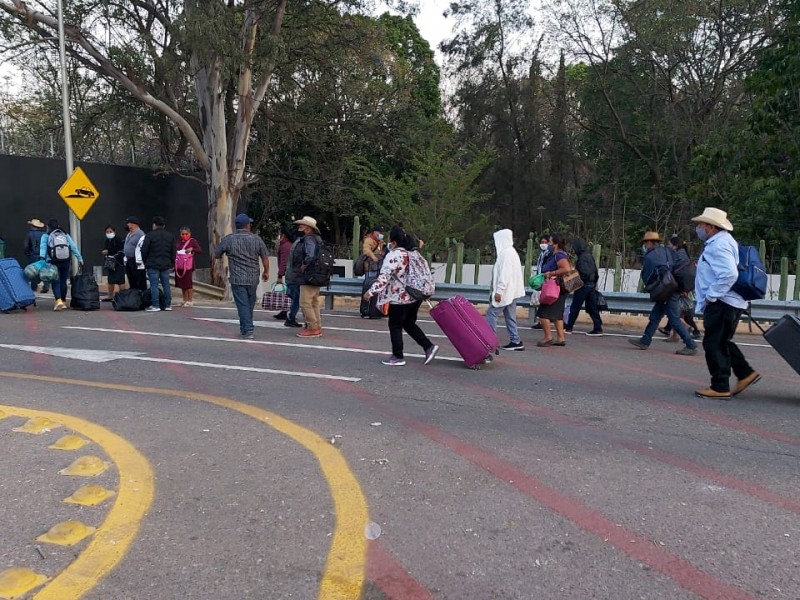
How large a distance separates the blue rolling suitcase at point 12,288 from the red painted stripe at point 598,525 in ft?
31.3

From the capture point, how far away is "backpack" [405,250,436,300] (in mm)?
7941

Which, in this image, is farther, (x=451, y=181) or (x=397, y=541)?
(x=451, y=181)

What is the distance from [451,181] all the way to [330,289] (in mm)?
9162

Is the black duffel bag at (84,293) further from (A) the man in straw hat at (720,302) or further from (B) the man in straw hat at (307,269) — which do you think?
(A) the man in straw hat at (720,302)

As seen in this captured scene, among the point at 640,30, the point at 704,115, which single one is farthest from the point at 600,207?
the point at 640,30

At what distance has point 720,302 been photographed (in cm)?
668

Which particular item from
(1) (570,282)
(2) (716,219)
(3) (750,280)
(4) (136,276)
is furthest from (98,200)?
(3) (750,280)

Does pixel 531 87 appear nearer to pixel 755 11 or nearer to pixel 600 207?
pixel 600 207

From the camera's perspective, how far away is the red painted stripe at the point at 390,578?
3.20 m

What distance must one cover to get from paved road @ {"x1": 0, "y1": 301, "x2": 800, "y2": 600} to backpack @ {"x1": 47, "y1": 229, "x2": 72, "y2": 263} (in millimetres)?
5351

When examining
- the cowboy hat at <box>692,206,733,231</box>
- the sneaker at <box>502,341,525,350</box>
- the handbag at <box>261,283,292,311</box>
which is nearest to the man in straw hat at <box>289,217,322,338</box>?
the sneaker at <box>502,341,525,350</box>

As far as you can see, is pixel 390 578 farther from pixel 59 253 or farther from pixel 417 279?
pixel 59 253

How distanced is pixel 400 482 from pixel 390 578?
116cm

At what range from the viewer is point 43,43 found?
19.2 m
